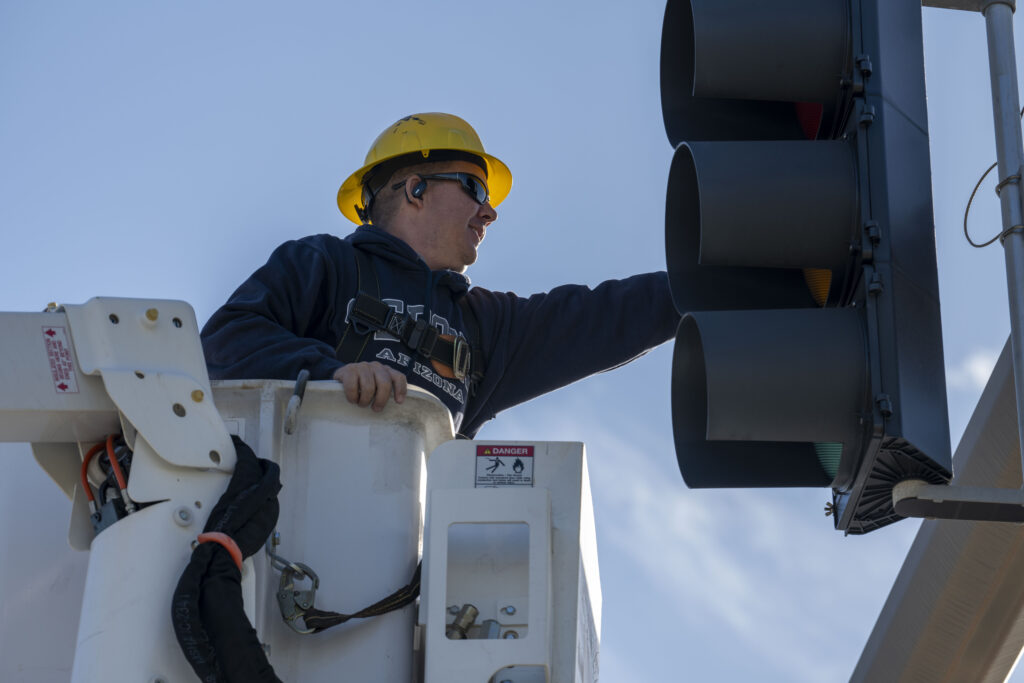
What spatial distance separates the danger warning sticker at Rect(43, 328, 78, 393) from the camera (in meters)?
3.33

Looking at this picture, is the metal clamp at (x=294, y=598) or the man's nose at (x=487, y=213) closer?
the metal clamp at (x=294, y=598)

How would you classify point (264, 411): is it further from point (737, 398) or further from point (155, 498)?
point (737, 398)

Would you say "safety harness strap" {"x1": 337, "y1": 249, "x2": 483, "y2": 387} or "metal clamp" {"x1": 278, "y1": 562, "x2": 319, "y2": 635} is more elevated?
"safety harness strap" {"x1": 337, "y1": 249, "x2": 483, "y2": 387}

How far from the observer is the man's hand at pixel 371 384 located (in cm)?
367

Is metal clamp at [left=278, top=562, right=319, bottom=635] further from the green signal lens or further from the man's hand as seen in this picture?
the green signal lens

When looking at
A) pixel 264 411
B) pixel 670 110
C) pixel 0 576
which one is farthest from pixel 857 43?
pixel 0 576

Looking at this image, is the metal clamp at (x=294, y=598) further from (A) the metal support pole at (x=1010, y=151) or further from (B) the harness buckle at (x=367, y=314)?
(A) the metal support pole at (x=1010, y=151)

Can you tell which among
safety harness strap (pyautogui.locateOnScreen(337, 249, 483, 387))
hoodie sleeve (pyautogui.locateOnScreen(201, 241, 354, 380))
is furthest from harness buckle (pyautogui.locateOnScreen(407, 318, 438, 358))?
hoodie sleeve (pyautogui.locateOnScreen(201, 241, 354, 380))

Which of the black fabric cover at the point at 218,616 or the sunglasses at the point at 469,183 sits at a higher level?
the sunglasses at the point at 469,183

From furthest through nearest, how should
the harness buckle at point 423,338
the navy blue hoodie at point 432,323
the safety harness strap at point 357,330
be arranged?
the harness buckle at point 423,338 → the safety harness strap at point 357,330 → the navy blue hoodie at point 432,323

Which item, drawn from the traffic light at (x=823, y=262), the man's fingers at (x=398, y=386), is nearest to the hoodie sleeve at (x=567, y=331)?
the traffic light at (x=823, y=262)

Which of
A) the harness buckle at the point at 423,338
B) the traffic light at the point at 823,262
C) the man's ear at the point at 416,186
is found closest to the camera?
the traffic light at the point at 823,262

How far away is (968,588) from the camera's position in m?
5.31

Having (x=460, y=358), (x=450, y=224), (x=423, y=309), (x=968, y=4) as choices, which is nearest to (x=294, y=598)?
(x=460, y=358)
